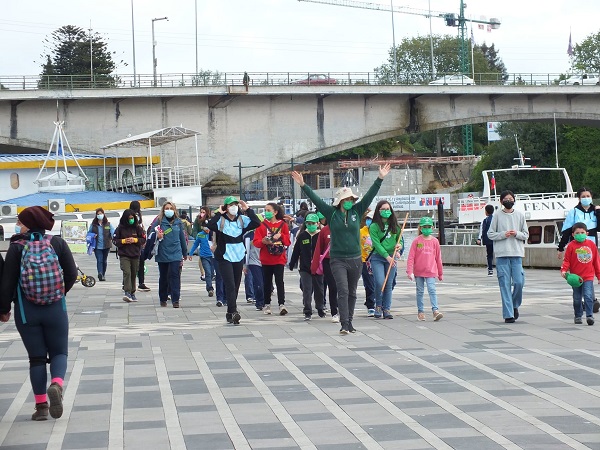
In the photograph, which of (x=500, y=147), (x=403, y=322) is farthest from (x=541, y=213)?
(x=500, y=147)

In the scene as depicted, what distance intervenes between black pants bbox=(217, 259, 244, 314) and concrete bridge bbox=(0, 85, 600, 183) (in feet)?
130

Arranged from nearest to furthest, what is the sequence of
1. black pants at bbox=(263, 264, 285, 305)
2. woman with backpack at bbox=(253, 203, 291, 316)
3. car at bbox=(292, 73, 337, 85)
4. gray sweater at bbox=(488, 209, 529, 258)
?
gray sweater at bbox=(488, 209, 529, 258)
woman with backpack at bbox=(253, 203, 291, 316)
black pants at bbox=(263, 264, 285, 305)
car at bbox=(292, 73, 337, 85)

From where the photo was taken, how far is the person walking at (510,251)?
49.6 ft

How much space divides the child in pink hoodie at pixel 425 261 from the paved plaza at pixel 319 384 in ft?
1.39

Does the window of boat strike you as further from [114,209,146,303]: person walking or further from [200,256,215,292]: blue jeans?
[114,209,146,303]: person walking

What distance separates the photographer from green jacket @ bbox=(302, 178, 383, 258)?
570 inches

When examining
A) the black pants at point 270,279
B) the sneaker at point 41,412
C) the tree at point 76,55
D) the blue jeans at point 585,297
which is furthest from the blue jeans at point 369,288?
the tree at point 76,55

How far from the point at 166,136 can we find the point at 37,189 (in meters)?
13.7

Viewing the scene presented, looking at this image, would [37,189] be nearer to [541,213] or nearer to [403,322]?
[541,213]

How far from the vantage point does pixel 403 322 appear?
51.9 ft

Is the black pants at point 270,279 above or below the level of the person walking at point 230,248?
below

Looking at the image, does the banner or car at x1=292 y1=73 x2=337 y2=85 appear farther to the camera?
the banner

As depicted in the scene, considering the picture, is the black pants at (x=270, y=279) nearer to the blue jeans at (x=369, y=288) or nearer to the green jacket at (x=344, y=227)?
the blue jeans at (x=369, y=288)

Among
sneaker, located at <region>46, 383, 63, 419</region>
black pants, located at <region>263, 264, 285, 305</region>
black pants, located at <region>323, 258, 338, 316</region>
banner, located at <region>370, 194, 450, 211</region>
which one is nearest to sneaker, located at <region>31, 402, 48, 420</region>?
sneaker, located at <region>46, 383, 63, 419</region>
